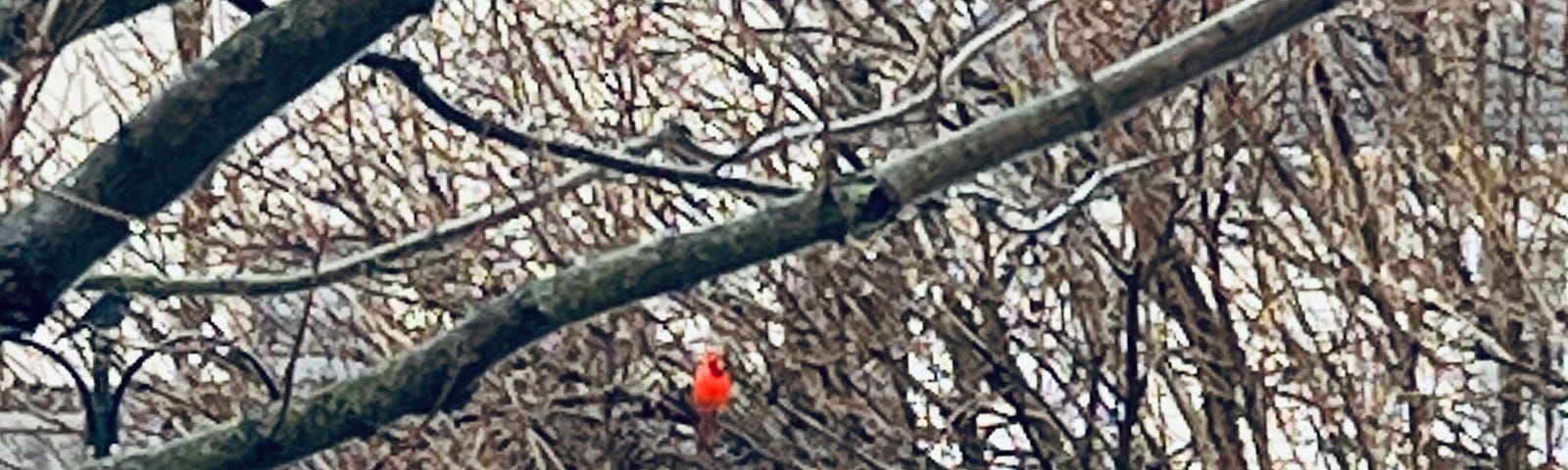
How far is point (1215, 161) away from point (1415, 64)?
0.67 meters

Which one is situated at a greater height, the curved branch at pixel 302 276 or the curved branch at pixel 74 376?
the curved branch at pixel 302 276

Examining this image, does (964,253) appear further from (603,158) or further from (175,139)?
(175,139)

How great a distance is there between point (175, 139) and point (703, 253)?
611mm

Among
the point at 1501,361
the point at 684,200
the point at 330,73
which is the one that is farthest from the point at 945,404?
the point at 330,73

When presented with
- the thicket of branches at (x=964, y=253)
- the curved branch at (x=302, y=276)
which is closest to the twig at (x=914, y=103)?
the curved branch at (x=302, y=276)

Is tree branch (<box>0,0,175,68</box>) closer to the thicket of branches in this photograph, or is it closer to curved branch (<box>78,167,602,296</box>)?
curved branch (<box>78,167,602,296</box>)

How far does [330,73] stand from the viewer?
103 inches

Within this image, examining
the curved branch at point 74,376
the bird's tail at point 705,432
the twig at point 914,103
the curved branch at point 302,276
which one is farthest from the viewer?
the bird's tail at point 705,432

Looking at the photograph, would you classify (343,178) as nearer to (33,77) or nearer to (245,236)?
(245,236)

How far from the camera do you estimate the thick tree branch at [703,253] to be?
2582 millimetres

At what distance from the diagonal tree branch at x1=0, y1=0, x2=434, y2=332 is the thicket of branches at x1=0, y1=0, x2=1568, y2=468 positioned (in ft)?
9.44

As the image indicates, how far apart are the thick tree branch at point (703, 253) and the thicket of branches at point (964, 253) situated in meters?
2.85

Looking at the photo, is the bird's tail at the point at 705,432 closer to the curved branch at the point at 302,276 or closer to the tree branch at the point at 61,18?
the curved branch at the point at 302,276

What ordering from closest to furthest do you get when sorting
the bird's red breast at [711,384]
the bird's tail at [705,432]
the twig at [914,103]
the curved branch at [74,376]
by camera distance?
the curved branch at [74,376]
the twig at [914,103]
the bird's red breast at [711,384]
the bird's tail at [705,432]
